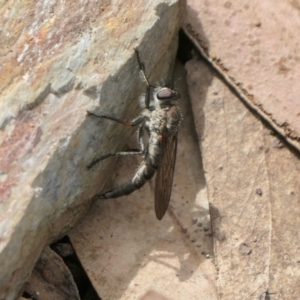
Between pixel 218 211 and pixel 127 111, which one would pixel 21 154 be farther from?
pixel 218 211

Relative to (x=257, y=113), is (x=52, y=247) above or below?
above

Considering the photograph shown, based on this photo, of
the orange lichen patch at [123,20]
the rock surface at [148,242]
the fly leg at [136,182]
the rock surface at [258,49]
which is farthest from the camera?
the rock surface at [258,49]

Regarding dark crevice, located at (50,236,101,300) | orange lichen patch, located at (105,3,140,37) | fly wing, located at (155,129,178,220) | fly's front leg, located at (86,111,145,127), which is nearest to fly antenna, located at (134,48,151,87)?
orange lichen patch, located at (105,3,140,37)

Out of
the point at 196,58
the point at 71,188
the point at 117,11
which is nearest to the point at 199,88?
the point at 196,58

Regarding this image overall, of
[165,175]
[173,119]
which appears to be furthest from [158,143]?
[165,175]

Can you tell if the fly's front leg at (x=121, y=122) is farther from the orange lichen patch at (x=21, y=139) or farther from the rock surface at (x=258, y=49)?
the rock surface at (x=258, y=49)

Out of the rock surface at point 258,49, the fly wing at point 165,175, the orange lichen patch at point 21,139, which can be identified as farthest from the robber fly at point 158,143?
the orange lichen patch at point 21,139
